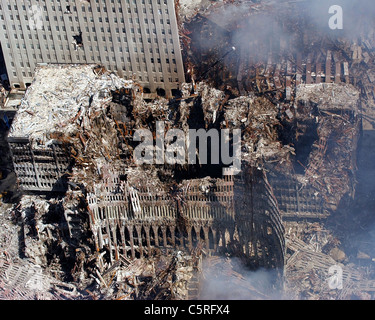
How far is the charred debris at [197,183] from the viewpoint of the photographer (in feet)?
165

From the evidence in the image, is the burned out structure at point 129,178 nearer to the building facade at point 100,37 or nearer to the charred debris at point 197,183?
the charred debris at point 197,183

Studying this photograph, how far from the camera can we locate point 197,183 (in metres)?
52.0

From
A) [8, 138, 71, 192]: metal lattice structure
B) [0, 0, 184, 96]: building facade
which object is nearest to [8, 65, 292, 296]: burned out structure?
[8, 138, 71, 192]: metal lattice structure

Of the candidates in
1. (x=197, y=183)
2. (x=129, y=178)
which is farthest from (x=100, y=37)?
(x=197, y=183)

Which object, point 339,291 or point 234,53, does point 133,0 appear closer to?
point 234,53

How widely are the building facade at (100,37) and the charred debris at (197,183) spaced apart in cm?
164

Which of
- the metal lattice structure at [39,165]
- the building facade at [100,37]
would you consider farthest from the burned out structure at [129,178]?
the building facade at [100,37]

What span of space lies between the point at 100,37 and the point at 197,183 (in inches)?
777

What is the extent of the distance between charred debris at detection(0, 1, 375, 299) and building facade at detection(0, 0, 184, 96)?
164 cm

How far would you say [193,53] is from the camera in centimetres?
6688

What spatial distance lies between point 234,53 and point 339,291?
27748 mm

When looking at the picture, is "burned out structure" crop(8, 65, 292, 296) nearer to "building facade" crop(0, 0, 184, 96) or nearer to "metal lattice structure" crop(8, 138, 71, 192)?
"metal lattice structure" crop(8, 138, 71, 192)

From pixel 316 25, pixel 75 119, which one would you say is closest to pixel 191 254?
pixel 75 119

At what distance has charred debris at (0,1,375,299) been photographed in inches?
1981
